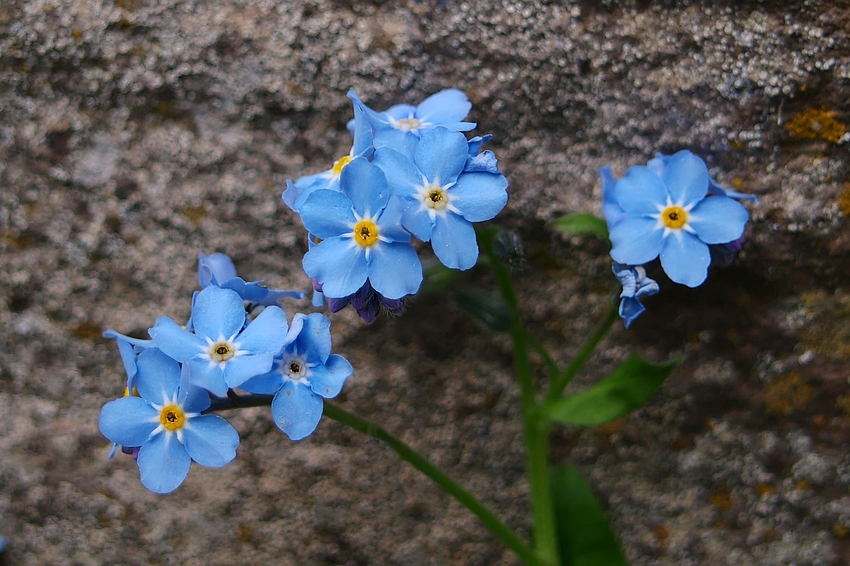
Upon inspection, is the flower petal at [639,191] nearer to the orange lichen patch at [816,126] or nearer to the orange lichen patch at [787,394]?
the orange lichen patch at [816,126]

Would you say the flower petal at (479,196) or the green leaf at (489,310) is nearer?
the flower petal at (479,196)


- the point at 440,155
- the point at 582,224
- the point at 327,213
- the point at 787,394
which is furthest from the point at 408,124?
the point at 787,394

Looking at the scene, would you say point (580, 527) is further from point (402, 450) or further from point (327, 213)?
point (327, 213)

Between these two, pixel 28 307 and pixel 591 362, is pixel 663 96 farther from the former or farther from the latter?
pixel 28 307

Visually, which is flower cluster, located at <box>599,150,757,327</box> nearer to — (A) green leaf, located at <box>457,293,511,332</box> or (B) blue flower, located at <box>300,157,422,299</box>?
(A) green leaf, located at <box>457,293,511,332</box>

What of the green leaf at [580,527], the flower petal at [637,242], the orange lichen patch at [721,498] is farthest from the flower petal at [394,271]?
the orange lichen patch at [721,498]

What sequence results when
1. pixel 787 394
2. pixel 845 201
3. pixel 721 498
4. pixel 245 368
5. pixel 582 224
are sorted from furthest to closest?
pixel 721 498, pixel 787 394, pixel 845 201, pixel 582 224, pixel 245 368

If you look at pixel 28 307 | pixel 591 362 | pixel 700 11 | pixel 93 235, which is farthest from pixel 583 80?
pixel 28 307
